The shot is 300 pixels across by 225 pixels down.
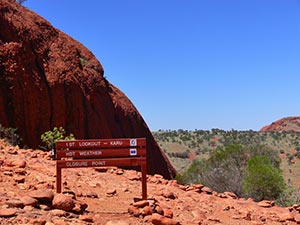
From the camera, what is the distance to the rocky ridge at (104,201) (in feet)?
23.1

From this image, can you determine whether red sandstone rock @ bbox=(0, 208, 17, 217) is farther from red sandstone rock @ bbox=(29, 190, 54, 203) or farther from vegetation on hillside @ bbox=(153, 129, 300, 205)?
vegetation on hillside @ bbox=(153, 129, 300, 205)

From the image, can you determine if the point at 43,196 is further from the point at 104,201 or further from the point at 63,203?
the point at 104,201

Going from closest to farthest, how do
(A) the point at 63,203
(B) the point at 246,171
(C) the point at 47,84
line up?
1. (A) the point at 63,203
2. (C) the point at 47,84
3. (B) the point at 246,171

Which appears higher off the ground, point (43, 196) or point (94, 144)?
point (94, 144)

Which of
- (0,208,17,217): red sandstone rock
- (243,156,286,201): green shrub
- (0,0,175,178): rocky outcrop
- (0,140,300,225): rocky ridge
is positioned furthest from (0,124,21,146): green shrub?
(0,208,17,217): red sandstone rock

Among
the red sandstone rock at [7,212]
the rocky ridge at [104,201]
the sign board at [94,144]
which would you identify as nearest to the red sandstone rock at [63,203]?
the rocky ridge at [104,201]

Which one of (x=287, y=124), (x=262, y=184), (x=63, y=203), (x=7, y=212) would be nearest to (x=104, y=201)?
(x=63, y=203)

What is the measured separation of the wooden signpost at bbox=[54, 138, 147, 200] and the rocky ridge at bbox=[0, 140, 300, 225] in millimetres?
673

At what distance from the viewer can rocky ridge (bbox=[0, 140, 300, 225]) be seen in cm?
704

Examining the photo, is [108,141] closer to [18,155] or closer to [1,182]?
[1,182]

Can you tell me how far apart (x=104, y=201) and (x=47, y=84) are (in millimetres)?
12293

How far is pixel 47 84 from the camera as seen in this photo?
2017 centimetres

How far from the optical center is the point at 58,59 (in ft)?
70.6

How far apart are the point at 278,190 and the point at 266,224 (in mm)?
8479
